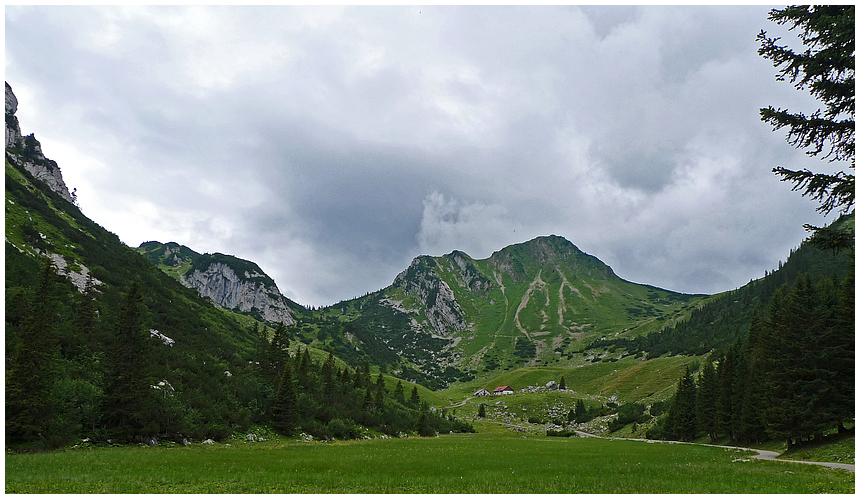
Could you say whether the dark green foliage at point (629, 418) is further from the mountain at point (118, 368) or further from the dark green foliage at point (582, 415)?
the mountain at point (118, 368)

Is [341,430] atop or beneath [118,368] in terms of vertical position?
beneath

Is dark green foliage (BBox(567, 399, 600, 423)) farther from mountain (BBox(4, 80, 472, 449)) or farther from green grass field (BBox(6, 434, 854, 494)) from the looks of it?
green grass field (BBox(6, 434, 854, 494))

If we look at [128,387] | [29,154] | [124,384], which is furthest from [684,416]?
[29,154]

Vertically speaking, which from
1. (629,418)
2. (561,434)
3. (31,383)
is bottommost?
(561,434)

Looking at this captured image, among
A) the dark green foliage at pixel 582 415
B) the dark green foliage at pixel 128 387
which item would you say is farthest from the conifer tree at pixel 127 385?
the dark green foliage at pixel 582 415

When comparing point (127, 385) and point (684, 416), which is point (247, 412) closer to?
point (127, 385)

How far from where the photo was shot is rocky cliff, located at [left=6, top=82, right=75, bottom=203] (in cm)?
12794

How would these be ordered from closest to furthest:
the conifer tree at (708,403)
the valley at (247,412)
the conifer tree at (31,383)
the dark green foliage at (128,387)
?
the valley at (247,412)
the conifer tree at (31,383)
the dark green foliage at (128,387)
the conifer tree at (708,403)

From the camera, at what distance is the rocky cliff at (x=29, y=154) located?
128 m

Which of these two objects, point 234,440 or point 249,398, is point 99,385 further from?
point 249,398

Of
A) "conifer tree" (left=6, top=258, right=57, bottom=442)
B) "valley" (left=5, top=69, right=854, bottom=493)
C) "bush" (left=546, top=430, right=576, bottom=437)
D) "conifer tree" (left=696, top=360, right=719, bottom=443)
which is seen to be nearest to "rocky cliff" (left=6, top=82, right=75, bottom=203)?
"valley" (left=5, top=69, right=854, bottom=493)

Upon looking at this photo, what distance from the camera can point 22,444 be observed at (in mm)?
27016

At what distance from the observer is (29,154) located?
136750 millimetres

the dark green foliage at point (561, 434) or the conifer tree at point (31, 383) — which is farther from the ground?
the conifer tree at point (31, 383)
